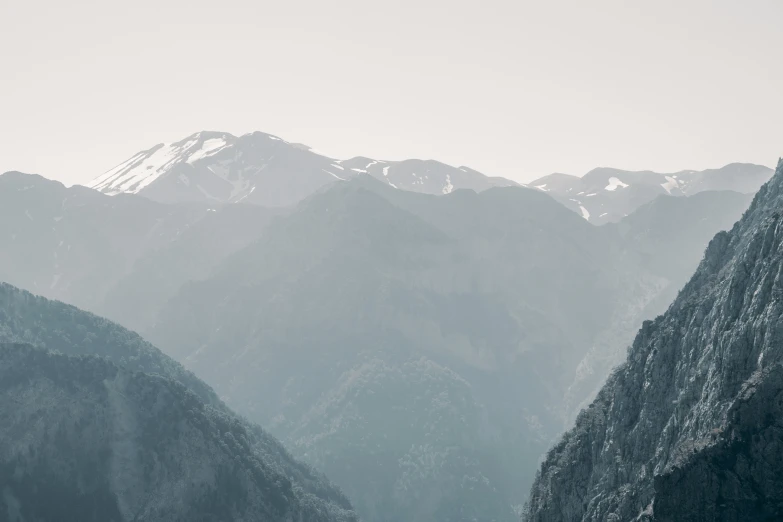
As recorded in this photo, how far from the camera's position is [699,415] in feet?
402

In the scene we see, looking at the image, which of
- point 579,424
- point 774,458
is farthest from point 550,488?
point 774,458

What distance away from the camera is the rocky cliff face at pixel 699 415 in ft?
356

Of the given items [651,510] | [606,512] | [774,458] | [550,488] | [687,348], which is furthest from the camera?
[550,488]

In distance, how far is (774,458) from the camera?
350 ft

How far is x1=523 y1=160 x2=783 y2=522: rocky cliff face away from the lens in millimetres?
108625

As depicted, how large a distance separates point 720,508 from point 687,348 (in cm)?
3718

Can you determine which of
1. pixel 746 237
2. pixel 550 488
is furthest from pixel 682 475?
pixel 746 237

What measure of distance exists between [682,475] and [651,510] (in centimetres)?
541

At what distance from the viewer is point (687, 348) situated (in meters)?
142

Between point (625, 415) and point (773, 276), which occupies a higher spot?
Result: point (773, 276)

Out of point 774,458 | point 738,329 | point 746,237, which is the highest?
point 746,237

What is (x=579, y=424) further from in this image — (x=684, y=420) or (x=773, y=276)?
(x=773, y=276)

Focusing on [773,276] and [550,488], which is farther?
[550,488]

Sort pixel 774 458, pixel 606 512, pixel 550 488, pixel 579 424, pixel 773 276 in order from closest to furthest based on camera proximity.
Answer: pixel 774 458, pixel 773 276, pixel 606 512, pixel 550 488, pixel 579 424
